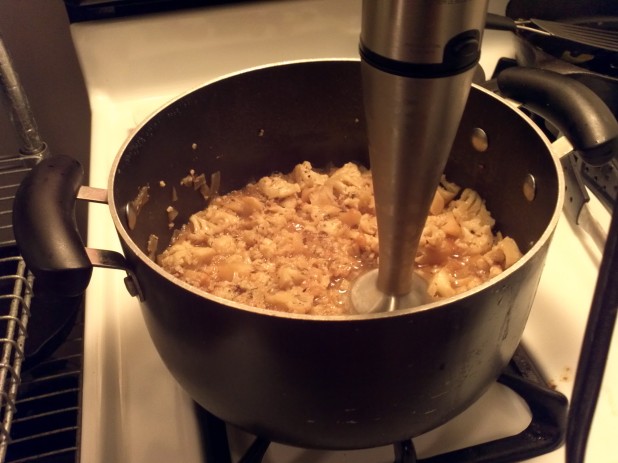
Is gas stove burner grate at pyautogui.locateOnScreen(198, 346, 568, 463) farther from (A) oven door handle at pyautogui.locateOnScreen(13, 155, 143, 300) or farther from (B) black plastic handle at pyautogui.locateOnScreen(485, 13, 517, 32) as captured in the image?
(B) black plastic handle at pyautogui.locateOnScreen(485, 13, 517, 32)

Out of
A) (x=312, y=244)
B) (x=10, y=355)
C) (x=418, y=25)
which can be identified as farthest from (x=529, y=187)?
(x=10, y=355)

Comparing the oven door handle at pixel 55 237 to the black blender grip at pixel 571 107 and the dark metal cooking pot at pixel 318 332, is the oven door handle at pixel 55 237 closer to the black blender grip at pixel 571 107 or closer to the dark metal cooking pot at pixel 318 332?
the dark metal cooking pot at pixel 318 332

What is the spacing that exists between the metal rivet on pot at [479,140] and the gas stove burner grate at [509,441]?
256 mm

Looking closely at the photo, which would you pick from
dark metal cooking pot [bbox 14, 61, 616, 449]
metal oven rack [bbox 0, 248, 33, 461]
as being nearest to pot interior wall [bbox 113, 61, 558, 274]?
dark metal cooking pot [bbox 14, 61, 616, 449]

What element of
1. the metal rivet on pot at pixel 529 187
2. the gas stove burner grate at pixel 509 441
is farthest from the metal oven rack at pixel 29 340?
the metal rivet on pot at pixel 529 187

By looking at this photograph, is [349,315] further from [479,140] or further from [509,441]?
[479,140]

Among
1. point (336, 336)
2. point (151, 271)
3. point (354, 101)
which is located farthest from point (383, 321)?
point (354, 101)

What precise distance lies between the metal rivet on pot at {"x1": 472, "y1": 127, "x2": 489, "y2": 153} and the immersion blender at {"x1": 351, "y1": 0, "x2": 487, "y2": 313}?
0.86 feet

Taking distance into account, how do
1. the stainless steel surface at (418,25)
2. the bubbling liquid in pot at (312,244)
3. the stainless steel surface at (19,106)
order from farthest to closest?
the stainless steel surface at (19,106) < the bubbling liquid in pot at (312,244) < the stainless steel surface at (418,25)

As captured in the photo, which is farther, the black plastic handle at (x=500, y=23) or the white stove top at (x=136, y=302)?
the black plastic handle at (x=500, y=23)

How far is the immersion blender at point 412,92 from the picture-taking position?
31 cm

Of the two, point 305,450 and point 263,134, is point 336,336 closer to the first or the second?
point 305,450

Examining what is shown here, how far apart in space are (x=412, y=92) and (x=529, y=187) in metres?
0.33

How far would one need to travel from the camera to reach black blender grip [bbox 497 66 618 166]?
19.6 inches
